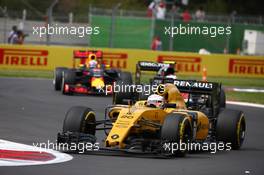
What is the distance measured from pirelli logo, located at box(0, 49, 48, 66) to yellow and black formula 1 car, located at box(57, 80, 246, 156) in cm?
1837

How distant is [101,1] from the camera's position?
5388cm

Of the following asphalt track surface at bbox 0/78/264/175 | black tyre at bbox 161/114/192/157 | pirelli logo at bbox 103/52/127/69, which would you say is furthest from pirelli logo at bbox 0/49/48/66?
black tyre at bbox 161/114/192/157

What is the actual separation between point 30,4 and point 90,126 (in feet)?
112

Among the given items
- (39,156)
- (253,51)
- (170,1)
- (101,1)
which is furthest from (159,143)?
(101,1)

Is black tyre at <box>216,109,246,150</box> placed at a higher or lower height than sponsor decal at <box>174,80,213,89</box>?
lower

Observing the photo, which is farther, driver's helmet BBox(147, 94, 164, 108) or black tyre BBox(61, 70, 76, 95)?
black tyre BBox(61, 70, 76, 95)

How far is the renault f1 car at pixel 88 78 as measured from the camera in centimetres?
2656

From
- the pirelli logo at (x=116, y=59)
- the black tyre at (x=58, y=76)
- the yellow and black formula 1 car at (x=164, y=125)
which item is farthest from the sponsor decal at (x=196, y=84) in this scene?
the pirelli logo at (x=116, y=59)

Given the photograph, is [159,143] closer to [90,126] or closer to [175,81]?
[90,126]

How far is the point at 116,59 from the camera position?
116 feet

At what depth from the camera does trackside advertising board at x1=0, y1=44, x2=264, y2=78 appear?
34.7m

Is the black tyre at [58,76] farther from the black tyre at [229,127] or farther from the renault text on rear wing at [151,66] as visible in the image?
the black tyre at [229,127]

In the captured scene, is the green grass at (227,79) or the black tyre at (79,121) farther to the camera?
the green grass at (227,79)

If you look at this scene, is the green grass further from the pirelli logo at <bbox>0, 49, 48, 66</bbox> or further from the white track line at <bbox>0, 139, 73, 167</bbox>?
the white track line at <bbox>0, 139, 73, 167</bbox>
